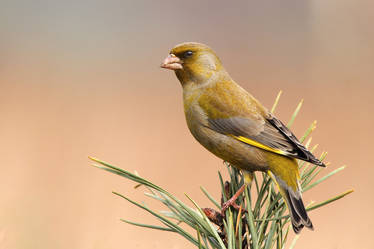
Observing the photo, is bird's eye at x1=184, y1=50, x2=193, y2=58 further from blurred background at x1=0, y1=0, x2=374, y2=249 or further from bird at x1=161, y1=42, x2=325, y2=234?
blurred background at x1=0, y1=0, x2=374, y2=249

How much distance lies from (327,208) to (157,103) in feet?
8.37

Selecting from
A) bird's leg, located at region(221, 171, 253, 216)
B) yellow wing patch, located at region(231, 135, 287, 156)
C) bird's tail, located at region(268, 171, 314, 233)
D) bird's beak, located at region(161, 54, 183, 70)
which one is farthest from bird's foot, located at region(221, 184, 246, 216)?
bird's beak, located at region(161, 54, 183, 70)

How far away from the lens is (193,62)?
6.28 feet

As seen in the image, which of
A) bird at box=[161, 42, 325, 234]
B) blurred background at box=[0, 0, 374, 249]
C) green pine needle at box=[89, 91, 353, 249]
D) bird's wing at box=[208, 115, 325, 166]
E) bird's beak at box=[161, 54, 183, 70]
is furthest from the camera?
blurred background at box=[0, 0, 374, 249]

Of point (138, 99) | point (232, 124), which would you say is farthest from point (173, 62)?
point (138, 99)

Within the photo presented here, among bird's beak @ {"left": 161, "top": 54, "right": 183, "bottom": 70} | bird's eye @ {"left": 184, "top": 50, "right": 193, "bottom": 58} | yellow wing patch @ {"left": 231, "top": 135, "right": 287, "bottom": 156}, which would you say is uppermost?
bird's eye @ {"left": 184, "top": 50, "right": 193, "bottom": 58}

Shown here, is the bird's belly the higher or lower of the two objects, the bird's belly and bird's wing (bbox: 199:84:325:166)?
the lower

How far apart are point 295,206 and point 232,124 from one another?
19.3 inches

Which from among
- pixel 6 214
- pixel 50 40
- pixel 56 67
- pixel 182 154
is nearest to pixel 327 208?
pixel 182 154

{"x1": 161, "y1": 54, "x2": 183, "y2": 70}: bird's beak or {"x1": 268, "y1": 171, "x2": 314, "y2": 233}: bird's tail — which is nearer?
{"x1": 268, "y1": 171, "x2": 314, "y2": 233}: bird's tail

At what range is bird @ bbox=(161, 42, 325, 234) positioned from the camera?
161cm

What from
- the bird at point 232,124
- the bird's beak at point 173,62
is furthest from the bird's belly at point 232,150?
the bird's beak at point 173,62

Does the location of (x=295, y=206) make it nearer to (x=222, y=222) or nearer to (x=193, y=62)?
(x=222, y=222)

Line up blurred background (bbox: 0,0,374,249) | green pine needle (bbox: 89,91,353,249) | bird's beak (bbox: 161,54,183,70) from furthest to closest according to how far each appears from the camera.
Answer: blurred background (bbox: 0,0,374,249)
bird's beak (bbox: 161,54,183,70)
green pine needle (bbox: 89,91,353,249)
